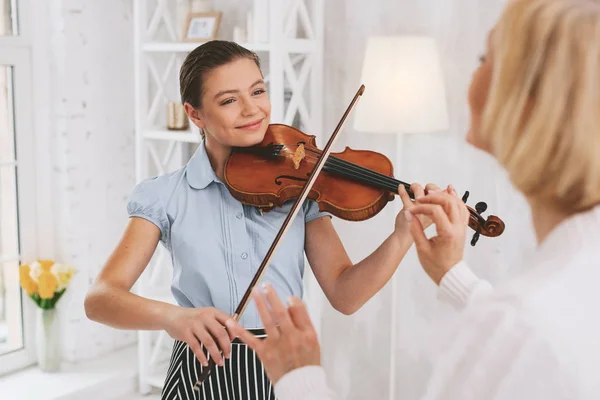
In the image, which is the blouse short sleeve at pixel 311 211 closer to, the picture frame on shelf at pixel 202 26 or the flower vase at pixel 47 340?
the picture frame on shelf at pixel 202 26

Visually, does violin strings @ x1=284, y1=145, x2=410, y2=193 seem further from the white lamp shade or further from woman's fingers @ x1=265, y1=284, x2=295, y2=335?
the white lamp shade

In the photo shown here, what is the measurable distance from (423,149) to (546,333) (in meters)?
2.03

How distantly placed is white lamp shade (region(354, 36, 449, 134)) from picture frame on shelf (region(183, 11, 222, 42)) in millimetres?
722

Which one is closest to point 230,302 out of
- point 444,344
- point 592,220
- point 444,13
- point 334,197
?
point 334,197

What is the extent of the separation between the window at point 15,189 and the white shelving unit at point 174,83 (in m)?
0.48

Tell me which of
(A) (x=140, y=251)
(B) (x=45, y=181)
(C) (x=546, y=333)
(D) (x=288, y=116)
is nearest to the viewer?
(C) (x=546, y=333)

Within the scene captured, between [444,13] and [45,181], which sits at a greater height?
[444,13]

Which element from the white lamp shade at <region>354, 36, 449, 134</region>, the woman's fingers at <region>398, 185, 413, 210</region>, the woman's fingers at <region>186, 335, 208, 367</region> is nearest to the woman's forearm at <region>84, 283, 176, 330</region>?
the woman's fingers at <region>186, 335, 208, 367</region>

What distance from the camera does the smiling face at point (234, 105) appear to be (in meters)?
1.67

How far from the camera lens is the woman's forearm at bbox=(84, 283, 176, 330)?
1512mm

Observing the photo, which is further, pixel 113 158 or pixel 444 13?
pixel 113 158

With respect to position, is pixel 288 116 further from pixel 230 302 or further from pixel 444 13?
pixel 230 302

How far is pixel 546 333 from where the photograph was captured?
2.75 feet

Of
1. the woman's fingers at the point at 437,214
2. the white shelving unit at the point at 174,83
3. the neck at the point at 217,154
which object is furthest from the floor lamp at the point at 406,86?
the woman's fingers at the point at 437,214
